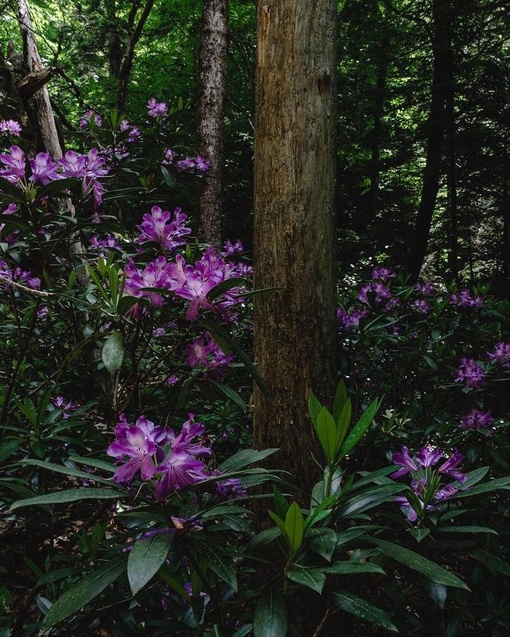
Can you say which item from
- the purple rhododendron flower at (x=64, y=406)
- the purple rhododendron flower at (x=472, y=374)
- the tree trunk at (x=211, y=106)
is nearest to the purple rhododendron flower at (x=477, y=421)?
the purple rhododendron flower at (x=472, y=374)

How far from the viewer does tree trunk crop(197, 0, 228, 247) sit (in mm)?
4949

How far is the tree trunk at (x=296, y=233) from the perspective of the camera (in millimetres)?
1777

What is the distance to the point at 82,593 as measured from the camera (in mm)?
935

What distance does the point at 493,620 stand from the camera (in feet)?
6.36

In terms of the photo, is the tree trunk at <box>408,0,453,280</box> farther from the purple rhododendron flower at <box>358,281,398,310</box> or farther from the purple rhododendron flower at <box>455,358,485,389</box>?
the purple rhododendron flower at <box>455,358,485,389</box>

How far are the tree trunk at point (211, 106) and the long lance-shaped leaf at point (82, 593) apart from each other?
161 inches

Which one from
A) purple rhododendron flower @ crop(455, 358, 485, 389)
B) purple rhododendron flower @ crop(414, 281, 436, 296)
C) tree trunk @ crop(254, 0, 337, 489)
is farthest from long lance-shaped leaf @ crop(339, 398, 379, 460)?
purple rhododendron flower @ crop(414, 281, 436, 296)

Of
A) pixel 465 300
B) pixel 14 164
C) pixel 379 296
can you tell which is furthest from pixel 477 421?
pixel 14 164

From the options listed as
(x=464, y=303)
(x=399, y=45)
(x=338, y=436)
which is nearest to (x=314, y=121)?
(x=338, y=436)

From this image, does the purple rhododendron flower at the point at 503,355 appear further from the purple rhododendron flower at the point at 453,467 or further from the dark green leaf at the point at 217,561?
the dark green leaf at the point at 217,561

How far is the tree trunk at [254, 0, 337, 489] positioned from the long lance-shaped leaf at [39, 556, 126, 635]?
2.78ft

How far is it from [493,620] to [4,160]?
2.30 m

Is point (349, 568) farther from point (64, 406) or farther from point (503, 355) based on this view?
point (503, 355)

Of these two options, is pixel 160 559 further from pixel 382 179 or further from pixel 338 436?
pixel 382 179
